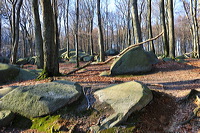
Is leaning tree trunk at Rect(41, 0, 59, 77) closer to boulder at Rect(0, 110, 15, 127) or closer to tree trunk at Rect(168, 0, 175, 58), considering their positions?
boulder at Rect(0, 110, 15, 127)

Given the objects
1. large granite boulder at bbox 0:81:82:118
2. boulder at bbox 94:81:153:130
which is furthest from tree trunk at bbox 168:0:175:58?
large granite boulder at bbox 0:81:82:118

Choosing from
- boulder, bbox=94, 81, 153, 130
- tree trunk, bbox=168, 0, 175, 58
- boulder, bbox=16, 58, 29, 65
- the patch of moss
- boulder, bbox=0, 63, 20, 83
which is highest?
tree trunk, bbox=168, 0, 175, 58

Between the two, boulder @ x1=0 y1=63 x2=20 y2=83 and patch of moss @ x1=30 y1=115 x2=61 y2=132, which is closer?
patch of moss @ x1=30 y1=115 x2=61 y2=132

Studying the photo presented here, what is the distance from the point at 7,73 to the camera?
8.40 m

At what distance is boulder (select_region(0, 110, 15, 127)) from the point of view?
12.6ft

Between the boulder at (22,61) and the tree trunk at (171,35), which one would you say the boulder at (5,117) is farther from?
the boulder at (22,61)

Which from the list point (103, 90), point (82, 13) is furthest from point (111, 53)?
point (103, 90)

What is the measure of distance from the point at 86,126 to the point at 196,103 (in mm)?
2894

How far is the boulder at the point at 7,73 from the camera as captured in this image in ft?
26.9

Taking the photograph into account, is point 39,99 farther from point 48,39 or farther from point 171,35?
point 171,35

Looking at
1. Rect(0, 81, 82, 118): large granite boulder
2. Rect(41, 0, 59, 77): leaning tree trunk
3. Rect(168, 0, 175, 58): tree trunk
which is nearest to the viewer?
Rect(0, 81, 82, 118): large granite boulder

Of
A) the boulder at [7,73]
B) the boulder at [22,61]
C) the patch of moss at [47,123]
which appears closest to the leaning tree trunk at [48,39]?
the boulder at [7,73]

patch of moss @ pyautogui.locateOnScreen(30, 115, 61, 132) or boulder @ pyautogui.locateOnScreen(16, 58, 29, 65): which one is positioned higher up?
boulder @ pyautogui.locateOnScreen(16, 58, 29, 65)

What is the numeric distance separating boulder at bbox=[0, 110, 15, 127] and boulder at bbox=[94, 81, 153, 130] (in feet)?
7.66
